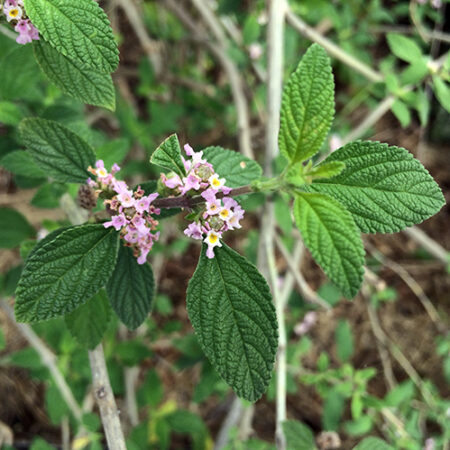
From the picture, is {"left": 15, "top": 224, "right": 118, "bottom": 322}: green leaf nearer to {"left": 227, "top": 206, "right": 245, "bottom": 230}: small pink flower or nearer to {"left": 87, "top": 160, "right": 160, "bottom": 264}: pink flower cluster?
{"left": 87, "top": 160, "right": 160, "bottom": 264}: pink flower cluster

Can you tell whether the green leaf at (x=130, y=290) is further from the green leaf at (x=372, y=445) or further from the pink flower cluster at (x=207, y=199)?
the green leaf at (x=372, y=445)

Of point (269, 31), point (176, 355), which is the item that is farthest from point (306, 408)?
point (269, 31)

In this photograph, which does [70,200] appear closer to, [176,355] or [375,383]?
[176,355]

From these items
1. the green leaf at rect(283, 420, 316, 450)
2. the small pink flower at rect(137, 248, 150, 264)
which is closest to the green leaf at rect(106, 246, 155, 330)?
the small pink flower at rect(137, 248, 150, 264)

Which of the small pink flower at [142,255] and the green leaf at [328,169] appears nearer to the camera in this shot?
the green leaf at [328,169]

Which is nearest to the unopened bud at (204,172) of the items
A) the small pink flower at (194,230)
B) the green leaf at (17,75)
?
the small pink flower at (194,230)

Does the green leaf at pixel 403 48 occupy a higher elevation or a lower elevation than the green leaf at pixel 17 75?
higher
